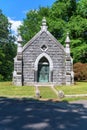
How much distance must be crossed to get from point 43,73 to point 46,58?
1570 millimetres

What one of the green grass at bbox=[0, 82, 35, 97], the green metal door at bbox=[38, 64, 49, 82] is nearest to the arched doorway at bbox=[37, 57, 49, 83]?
the green metal door at bbox=[38, 64, 49, 82]

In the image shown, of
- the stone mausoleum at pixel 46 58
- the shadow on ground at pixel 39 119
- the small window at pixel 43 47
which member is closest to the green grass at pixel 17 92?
the stone mausoleum at pixel 46 58

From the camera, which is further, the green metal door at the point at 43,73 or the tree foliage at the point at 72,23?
the tree foliage at the point at 72,23

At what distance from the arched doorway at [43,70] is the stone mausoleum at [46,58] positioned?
40 centimetres

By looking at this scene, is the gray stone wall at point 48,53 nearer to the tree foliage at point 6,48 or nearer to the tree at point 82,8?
the tree at point 82,8

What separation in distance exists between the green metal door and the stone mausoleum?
433mm

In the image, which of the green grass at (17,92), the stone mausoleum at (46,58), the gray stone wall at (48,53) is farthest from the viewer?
the gray stone wall at (48,53)

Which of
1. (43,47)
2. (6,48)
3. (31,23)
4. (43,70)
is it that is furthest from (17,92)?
(6,48)

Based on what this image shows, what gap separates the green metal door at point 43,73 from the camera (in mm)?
31844

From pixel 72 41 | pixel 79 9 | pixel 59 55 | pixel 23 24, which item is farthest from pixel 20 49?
pixel 23 24

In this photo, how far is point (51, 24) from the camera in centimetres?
4512

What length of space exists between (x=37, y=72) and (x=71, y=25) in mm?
14019

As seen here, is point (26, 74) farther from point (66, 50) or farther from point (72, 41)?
point (72, 41)

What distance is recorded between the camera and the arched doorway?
31812 millimetres
